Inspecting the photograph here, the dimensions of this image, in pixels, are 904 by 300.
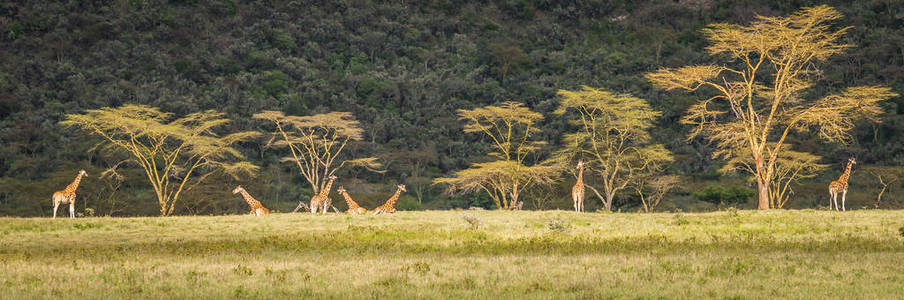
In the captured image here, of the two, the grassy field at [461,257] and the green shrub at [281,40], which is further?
the green shrub at [281,40]

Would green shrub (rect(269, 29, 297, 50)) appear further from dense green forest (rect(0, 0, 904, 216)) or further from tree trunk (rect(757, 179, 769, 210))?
tree trunk (rect(757, 179, 769, 210))

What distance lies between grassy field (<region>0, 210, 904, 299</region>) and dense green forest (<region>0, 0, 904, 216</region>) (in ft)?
159

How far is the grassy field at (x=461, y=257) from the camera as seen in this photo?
15492 millimetres

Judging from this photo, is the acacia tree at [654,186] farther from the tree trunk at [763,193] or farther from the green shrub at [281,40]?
the green shrub at [281,40]

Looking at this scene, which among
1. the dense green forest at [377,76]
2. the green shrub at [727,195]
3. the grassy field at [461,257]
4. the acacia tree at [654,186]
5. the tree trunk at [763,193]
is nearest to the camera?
the grassy field at [461,257]

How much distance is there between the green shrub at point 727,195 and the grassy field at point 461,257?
49.3m

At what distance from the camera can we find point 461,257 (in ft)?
68.9

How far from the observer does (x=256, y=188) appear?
282ft

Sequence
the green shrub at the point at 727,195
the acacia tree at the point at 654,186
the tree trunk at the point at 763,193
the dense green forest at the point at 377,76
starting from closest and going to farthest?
the tree trunk at the point at 763,193 < the acacia tree at the point at 654,186 < the green shrub at the point at 727,195 < the dense green forest at the point at 377,76

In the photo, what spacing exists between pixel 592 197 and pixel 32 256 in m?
66.2

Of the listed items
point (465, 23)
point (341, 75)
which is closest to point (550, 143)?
point (341, 75)

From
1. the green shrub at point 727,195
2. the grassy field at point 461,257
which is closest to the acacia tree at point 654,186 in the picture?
the green shrub at point 727,195

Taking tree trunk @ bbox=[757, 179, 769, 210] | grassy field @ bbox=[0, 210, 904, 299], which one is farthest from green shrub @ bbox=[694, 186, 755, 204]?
grassy field @ bbox=[0, 210, 904, 299]

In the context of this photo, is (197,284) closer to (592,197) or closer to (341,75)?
(592,197)
